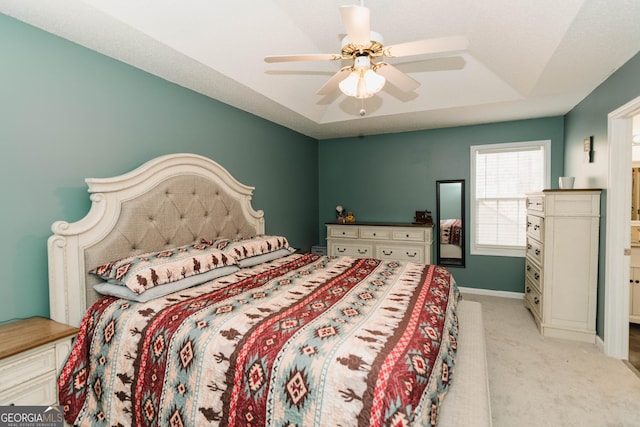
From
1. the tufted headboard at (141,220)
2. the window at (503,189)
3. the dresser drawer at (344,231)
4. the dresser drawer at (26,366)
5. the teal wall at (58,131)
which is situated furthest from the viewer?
the dresser drawer at (344,231)

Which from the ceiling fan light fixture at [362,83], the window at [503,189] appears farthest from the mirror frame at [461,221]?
the ceiling fan light fixture at [362,83]

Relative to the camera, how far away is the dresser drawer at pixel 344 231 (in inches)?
191

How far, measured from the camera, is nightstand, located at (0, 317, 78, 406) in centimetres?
151

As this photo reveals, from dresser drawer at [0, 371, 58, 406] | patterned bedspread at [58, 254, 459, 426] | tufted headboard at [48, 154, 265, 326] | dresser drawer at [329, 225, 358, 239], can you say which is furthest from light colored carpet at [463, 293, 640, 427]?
tufted headboard at [48, 154, 265, 326]

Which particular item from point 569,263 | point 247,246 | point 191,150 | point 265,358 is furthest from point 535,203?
point 191,150

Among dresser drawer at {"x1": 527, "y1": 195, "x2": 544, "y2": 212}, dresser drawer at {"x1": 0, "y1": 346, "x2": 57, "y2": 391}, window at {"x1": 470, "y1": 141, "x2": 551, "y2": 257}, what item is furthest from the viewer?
window at {"x1": 470, "y1": 141, "x2": 551, "y2": 257}

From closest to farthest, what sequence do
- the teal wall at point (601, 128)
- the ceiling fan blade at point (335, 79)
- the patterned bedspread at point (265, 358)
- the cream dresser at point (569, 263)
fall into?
the patterned bedspread at point (265, 358), the ceiling fan blade at point (335, 79), the teal wall at point (601, 128), the cream dresser at point (569, 263)

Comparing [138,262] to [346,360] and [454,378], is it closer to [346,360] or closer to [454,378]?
[346,360]

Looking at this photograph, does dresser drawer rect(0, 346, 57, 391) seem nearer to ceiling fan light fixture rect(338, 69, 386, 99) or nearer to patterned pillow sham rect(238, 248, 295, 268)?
patterned pillow sham rect(238, 248, 295, 268)

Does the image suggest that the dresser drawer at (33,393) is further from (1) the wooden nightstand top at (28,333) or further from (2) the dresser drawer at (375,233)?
(2) the dresser drawer at (375,233)

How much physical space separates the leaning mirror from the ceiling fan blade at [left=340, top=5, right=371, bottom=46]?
3416 millimetres

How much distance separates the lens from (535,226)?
11.9 ft

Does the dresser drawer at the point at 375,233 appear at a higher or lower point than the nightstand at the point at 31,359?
higher

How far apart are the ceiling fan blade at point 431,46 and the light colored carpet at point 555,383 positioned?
2.27 m
